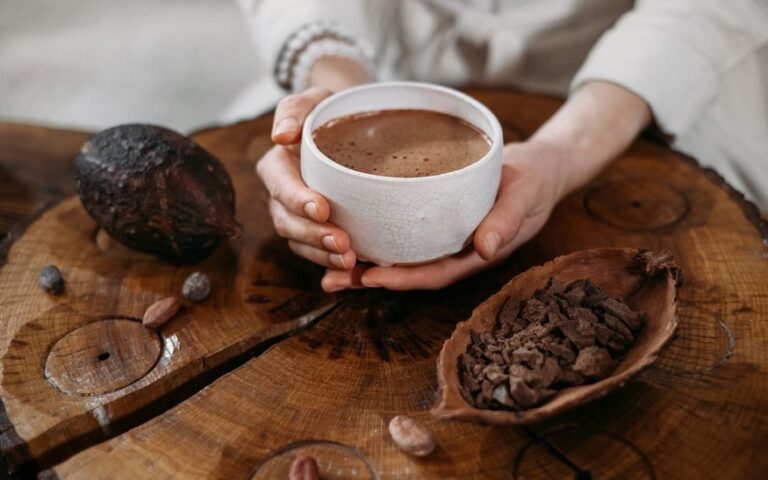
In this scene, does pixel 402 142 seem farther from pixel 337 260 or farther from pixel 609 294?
pixel 609 294

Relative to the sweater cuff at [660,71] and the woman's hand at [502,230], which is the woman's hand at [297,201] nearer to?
the woman's hand at [502,230]

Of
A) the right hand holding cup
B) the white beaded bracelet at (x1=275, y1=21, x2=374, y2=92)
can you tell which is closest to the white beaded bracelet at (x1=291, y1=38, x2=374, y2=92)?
the white beaded bracelet at (x1=275, y1=21, x2=374, y2=92)

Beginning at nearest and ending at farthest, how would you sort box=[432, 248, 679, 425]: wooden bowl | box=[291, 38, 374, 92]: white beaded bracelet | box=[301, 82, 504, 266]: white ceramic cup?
box=[432, 248, 679, 425]: wooden bowl
box=[301, 82, 504, 266]: white ceramic cup
box=[291, 38, 374, 92]: white beaded bracelet

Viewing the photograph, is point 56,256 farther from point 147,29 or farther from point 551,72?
point 147,29

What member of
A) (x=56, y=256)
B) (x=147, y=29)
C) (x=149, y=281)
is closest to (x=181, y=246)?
(x=149, y=281)

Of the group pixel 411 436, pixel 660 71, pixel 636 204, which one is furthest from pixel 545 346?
pixel 660 71

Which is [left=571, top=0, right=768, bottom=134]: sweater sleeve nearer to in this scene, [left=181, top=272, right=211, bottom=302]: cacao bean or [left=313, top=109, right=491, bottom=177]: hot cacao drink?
[left=313, top=109, right=491, bottom=177]: hot cacao drink

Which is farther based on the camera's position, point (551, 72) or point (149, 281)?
point (551, 72)
